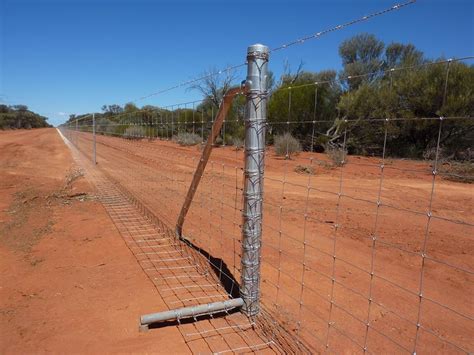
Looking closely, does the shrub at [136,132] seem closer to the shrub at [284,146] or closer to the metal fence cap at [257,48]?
the shrub at [284,146]

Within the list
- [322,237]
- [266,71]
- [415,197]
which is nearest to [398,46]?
[415,197]

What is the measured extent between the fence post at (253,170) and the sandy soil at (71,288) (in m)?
0.69

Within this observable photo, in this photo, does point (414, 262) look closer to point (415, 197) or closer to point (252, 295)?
point (252, 295)

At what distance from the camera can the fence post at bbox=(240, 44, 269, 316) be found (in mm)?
2857

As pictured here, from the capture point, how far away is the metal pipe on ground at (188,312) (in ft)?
9.33

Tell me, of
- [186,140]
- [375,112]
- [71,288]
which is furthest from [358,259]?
[186,140]

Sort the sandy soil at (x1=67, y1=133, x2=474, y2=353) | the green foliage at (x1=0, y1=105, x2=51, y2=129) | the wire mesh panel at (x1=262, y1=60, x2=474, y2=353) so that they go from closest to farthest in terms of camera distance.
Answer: the wire mesh panel at (x1=262, y1=60, x2=474, y2=353) → the sandy soil at (x1=67, y1=133, x2=474, y2=353) → the green foliage at (x1=0, y1=105, x2=51, y2=129)

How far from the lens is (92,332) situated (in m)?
2.84

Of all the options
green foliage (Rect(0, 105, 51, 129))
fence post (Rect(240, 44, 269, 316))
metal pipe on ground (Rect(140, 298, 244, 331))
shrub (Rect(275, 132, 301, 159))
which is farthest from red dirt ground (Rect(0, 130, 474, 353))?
green foliage (Rect(0, 105, 51, 129))

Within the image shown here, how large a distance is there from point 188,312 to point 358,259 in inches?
90.1

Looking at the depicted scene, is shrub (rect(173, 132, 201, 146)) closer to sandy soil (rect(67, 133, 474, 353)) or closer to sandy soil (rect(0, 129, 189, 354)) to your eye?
sandy soil (rect(67, 133, 474, 353))

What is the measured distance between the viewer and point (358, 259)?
4.34m

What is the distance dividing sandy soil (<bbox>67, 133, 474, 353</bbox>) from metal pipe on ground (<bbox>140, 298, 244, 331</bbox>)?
0.40 m

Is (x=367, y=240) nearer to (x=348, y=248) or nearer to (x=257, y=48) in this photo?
(x=348, y=248)
